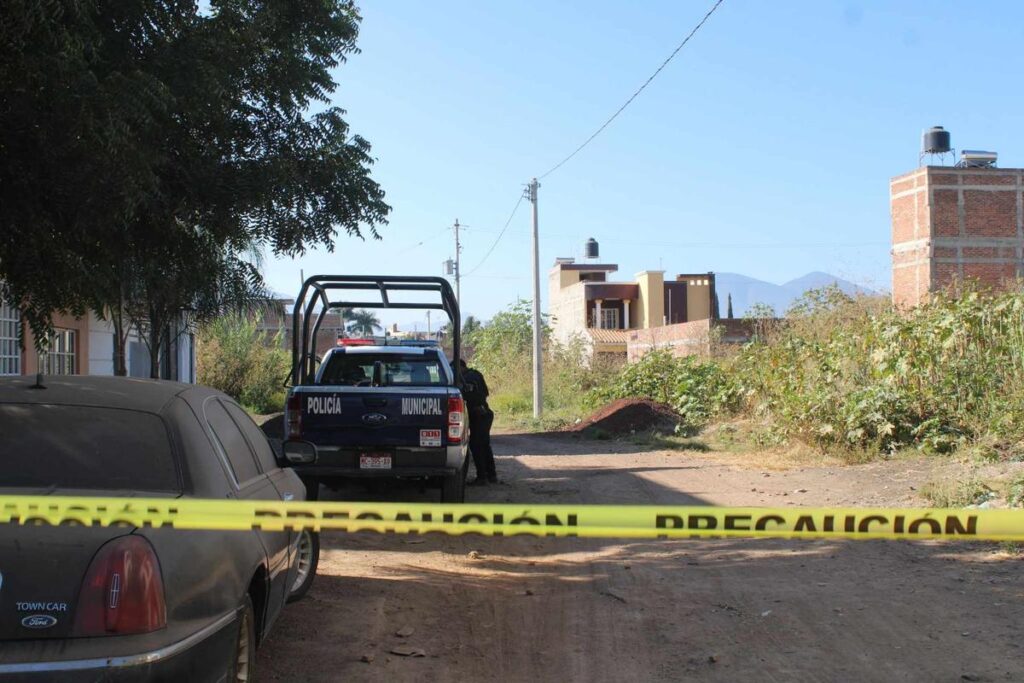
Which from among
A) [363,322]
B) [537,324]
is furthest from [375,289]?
[363,322]

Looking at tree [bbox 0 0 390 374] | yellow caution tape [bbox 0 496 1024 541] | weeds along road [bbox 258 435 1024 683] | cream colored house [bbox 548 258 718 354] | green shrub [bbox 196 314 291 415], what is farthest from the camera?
cream colored house [bbox 548 258 718 354]

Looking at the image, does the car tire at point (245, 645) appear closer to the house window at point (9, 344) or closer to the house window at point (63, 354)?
the house window at point (9, 344)

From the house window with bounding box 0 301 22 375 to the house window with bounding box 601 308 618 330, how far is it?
46.1m

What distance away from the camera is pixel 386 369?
35.7ft

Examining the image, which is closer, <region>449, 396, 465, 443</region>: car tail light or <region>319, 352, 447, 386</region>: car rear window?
<region>449, 396, 465, 443</region>: car tail light

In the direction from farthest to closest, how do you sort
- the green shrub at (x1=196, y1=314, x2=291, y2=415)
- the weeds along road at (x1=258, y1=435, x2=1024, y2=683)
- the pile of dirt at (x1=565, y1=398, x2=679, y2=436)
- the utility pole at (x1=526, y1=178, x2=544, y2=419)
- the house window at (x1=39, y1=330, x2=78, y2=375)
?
the green shrub at (x1=196, y1=314, x2=291, y2=415) < the utility pole at (x1=526, y1=178, x2=544, y2=419) < the pile of dirt at (x1=565, y1=398, x2=679, y2=436) < the house window at (x1=39, y1=330, x2=78, y2=375) < the weeds along road at (x1=258, y1=435, x2=1024, y2=683)

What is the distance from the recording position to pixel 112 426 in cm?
405

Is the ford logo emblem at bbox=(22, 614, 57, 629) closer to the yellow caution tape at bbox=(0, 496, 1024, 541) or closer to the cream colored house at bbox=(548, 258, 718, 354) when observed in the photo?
the yellow caution tape at bbox=(0, 496, 1024, 541)

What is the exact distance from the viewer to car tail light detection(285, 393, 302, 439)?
9.43m

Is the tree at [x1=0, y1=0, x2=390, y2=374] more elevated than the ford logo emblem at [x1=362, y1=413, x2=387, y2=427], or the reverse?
the tree at [x1=0, y1=0, x2=390, y2=374]

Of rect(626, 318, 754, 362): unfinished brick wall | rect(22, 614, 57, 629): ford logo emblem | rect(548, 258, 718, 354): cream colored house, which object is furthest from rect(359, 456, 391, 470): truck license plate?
rect(548, 258, 718, 354): cream colored house

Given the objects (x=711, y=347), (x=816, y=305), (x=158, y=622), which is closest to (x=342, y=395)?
(x=158, y=622)

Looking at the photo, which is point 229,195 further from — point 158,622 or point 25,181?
point 158,622

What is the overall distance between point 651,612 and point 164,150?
516cm
